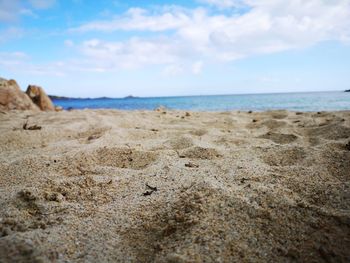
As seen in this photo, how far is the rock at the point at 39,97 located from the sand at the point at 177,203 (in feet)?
25.5

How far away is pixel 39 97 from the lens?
34.6 ft

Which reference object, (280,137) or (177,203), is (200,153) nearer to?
(177,203)

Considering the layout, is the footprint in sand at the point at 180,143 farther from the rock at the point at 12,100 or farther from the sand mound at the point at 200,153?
the rock at the point at 12,100

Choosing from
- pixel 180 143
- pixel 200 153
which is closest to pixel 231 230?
pixel 200 153

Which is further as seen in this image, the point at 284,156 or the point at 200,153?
the point at 200,153

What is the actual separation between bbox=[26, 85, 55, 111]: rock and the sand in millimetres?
7774

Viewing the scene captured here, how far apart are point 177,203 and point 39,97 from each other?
1028 cm

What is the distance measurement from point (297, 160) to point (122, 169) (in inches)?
61.3

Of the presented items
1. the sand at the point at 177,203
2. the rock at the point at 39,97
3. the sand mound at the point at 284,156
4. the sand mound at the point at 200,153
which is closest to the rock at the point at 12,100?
the rock at the point at 39,97

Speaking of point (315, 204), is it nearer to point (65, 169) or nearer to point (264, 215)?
point (264, 215)

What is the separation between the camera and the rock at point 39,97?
10.3 meters

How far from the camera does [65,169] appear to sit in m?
2.45

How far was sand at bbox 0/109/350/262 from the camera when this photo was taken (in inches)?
53.4

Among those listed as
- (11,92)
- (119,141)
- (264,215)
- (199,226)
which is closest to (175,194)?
(199,226)
